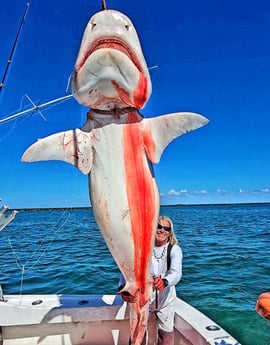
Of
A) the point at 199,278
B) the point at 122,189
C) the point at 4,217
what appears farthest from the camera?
the point at 199,278

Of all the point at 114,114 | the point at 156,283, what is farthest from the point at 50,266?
the point at 114,114

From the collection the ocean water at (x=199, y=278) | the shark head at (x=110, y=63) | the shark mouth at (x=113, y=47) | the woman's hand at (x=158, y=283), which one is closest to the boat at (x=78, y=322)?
the woman's hand at (x=158, y=283)

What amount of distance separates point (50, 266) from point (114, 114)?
12.0 m

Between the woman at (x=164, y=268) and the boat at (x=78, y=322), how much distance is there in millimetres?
372

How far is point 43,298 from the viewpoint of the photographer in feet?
15.9

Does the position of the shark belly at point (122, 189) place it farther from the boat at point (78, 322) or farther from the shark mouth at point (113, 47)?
the boat at point (78, 322)

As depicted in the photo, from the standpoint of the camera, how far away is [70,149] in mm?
2742

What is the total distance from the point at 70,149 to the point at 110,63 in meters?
0.78

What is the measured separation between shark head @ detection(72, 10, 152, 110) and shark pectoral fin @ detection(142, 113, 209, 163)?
273 mm

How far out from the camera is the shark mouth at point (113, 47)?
2318 mm

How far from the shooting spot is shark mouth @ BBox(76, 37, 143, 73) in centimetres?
232

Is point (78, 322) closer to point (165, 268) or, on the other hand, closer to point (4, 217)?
point (165, 268)

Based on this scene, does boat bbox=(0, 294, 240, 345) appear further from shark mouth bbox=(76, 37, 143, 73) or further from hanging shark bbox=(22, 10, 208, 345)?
shark mouth bbox=(76, 37, 143, 73)

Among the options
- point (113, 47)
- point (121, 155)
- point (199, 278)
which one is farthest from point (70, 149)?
point (199, 278)
